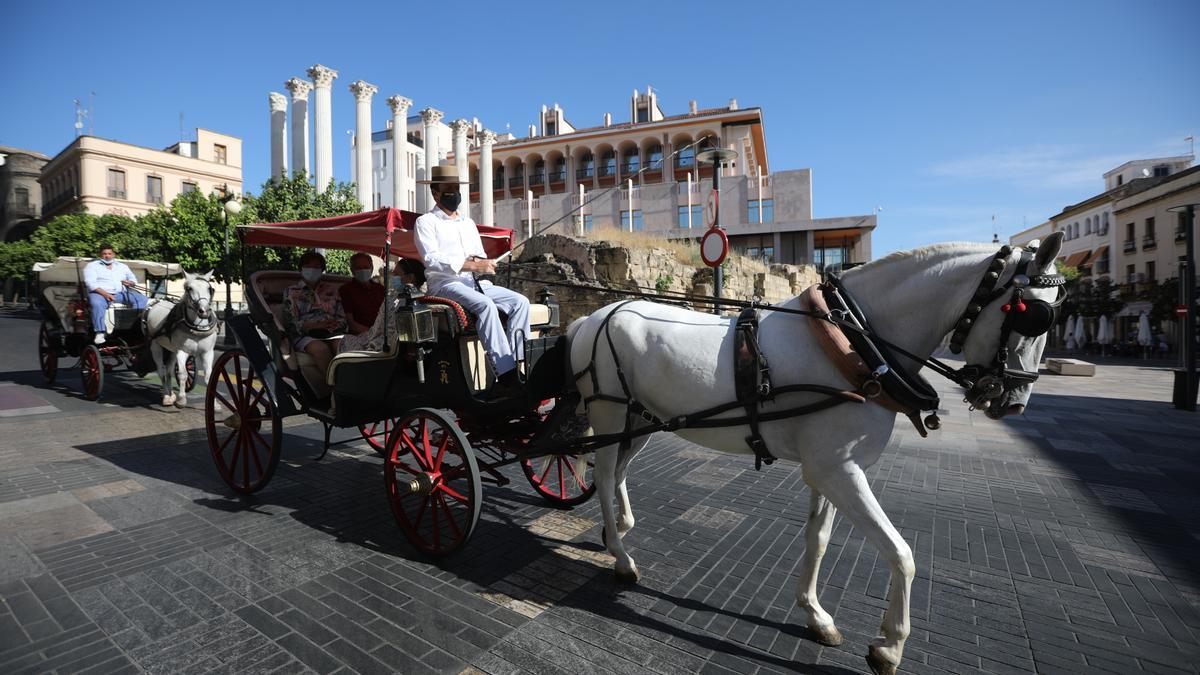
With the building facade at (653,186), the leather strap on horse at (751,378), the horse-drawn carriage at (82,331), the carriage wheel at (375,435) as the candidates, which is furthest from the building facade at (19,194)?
the leather strap on horse at (751,378)

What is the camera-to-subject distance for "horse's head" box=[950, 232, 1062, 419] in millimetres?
2357

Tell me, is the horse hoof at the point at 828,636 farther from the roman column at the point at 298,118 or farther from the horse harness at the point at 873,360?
→ the roman column at the point at 298,118

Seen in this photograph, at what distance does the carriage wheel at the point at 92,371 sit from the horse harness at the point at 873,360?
1025cm

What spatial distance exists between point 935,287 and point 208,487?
592cm

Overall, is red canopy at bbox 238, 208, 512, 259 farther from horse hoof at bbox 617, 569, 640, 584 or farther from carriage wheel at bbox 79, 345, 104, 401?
carriage wheel at bbox 79, 345, 104, 401

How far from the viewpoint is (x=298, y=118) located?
102 ft

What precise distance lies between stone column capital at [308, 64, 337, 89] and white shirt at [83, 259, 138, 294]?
24.2m

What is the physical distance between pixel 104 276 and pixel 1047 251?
1237 centimetres

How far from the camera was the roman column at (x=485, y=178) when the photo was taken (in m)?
41.5

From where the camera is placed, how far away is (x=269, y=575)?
3.39 m

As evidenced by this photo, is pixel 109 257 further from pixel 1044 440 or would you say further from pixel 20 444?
pixel 1044 440

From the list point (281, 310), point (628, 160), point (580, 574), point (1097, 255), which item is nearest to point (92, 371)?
point (281, 310)

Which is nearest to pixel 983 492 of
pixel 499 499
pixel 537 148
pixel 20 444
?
pixel 499 499

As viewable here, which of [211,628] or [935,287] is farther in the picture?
[211,628]
